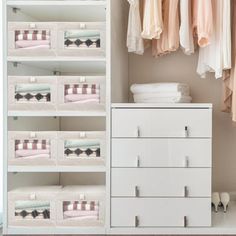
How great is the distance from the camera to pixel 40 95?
7.97 ft

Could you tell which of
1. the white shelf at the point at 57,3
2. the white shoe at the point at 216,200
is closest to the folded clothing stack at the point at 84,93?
the white shelf at the point at 57,3

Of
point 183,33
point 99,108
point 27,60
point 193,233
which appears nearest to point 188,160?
point 193,233

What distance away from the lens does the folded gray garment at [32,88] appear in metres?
2.42

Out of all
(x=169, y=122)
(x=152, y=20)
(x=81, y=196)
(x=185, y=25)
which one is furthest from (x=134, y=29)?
(x=81, y=196)

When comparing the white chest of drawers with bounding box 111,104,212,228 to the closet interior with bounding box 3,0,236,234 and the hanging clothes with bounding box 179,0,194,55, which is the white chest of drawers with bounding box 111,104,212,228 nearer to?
the closet interior with bounding box 3,0,236,234

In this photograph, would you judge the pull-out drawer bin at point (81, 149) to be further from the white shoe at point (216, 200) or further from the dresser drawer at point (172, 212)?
the white shoe at point (216, 200)

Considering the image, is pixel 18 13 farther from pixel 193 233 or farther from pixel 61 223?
pixel 193 233

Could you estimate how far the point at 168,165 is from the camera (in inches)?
93.8

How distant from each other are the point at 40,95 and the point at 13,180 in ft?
1.75

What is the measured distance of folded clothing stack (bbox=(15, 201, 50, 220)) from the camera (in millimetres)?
2404

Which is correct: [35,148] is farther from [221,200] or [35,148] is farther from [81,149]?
[221,200]

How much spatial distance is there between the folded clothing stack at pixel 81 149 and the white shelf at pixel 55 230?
1.34ft

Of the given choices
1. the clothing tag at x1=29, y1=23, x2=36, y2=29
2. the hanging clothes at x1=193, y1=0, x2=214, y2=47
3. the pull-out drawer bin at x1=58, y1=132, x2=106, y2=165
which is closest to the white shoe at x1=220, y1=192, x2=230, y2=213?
the pull-out drawer bin at x1=58, y1=132, x2=106, y2=165

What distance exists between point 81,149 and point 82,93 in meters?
0.32
